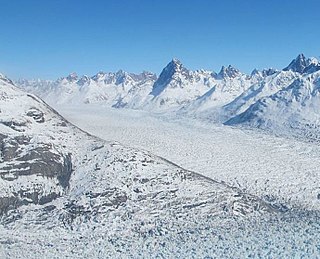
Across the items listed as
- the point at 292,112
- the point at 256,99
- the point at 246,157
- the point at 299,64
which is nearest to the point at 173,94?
the point at 299,64


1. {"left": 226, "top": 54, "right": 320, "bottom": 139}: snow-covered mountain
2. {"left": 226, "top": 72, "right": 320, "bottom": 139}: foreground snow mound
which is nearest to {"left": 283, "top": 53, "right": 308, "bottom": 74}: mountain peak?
{"left": 226, "top": 54, "right": 320, "bottom": 139}: snow-covered mountain

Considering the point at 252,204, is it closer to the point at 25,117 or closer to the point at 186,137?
the point at 25,117

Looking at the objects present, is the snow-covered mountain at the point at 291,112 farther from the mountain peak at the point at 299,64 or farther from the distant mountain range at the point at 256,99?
the mountain peak at the point at 299,64

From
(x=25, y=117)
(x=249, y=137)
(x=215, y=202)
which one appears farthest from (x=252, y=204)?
(x=249, y=137)

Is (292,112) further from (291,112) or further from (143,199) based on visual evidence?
(143,199)

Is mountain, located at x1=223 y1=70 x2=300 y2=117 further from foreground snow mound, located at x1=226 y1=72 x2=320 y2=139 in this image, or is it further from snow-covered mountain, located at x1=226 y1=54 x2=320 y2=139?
foreground snow mound, located at x1=226 y1=72 x2=320 y2=139
